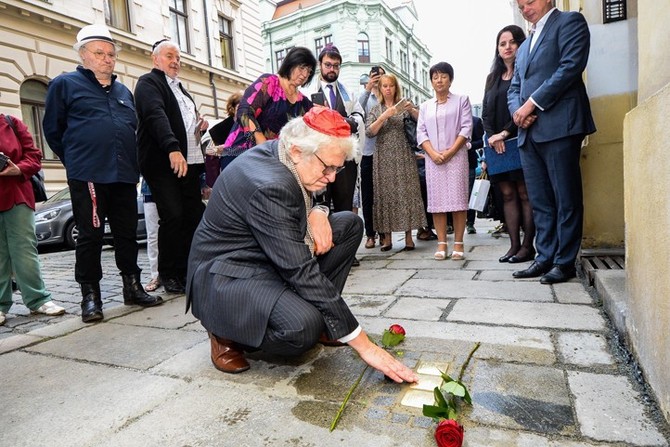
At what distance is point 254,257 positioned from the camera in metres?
1.89

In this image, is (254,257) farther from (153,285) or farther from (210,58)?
(210,58)

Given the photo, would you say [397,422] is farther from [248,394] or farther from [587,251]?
[587,251]

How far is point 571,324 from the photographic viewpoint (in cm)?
223

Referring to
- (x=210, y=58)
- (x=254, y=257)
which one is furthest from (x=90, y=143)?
(x=210, y=58)

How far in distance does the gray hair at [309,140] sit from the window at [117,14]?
13.8 m

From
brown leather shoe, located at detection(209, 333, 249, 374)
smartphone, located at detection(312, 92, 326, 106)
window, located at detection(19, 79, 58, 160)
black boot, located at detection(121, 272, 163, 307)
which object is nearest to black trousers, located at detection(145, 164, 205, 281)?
black boot, located at detection(121, 272, 163, 307)

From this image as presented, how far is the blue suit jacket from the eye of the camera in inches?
113

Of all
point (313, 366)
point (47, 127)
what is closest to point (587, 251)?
point (313, 366)

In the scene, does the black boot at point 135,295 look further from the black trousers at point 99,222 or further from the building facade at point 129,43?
the building facade at point 129,43

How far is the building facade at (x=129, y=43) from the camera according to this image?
10453mm

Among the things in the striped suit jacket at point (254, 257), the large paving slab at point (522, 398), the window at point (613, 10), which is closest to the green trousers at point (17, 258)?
the striped suit jacket at point (254, 257)

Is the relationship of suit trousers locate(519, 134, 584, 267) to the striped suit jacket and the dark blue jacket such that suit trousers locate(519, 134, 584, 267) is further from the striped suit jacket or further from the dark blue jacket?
the dark blue jacket

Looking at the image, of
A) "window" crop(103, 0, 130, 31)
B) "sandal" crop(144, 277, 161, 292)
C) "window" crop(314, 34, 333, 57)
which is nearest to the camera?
"sandal" crop(144, 277, 161, 292)

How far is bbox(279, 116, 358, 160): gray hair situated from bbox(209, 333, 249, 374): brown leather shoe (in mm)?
900
